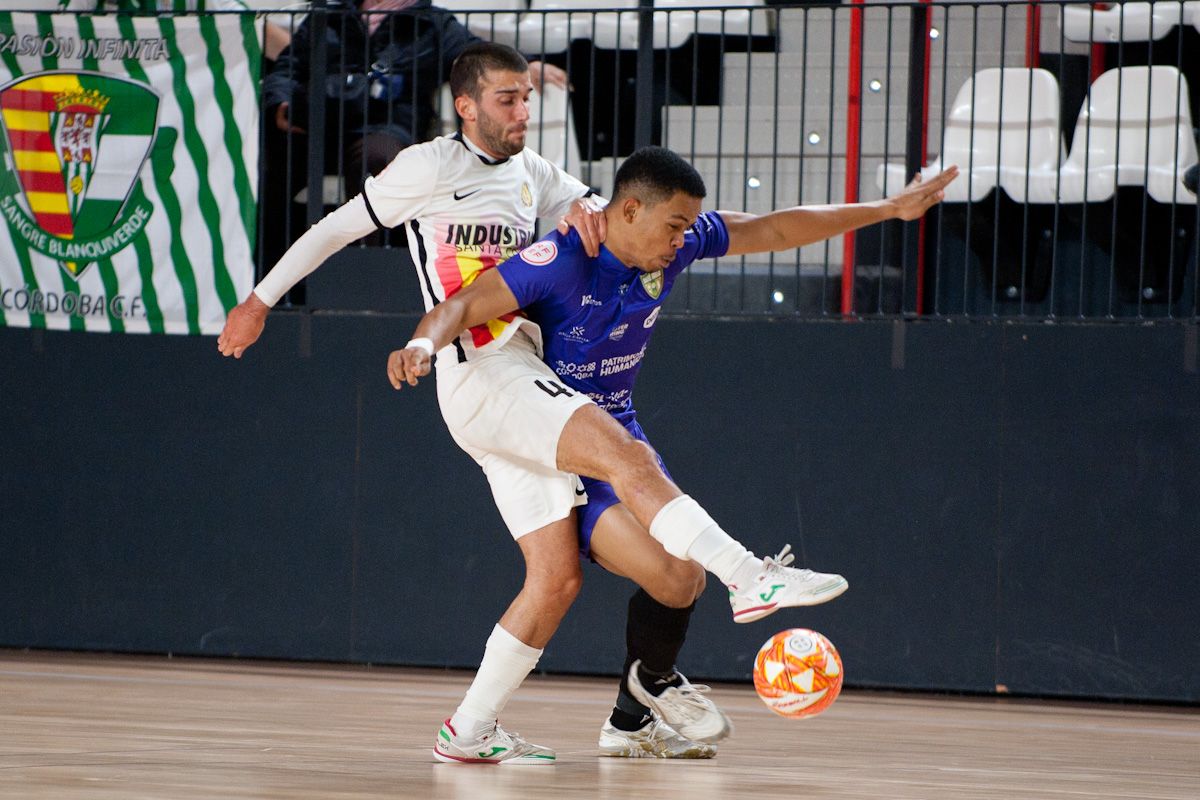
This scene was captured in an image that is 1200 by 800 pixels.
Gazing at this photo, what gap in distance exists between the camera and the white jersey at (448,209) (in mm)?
4473

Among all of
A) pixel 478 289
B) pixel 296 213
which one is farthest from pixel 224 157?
pixel 478 289

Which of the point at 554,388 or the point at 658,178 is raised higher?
the point at 658,178

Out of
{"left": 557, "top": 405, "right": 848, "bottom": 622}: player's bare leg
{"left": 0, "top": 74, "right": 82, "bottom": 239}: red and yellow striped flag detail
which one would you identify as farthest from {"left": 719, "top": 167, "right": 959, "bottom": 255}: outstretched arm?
{"left": 0, "top": 74, "right": 82, "bottom": 239}: red and yellow striped flag detail

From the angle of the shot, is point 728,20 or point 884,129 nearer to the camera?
point 884,129

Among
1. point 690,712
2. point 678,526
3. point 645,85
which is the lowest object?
point 690,712

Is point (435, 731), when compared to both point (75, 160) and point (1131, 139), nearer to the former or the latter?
point (75, 160)

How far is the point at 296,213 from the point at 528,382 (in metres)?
3.23

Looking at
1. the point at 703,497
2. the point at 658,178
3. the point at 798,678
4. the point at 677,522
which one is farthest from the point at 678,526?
the point at 703,497

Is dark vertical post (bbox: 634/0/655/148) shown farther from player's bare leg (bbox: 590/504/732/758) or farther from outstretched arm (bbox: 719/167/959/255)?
player's bare leg (bbox: 590/504/732/758)

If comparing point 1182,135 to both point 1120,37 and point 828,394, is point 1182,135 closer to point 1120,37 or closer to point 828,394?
point 1120,37

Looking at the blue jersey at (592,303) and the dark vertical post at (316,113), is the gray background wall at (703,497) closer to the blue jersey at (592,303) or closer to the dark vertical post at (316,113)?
the dark vertical post at (316,113)

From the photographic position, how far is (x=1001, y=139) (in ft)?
21.0

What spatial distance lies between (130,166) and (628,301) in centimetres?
332

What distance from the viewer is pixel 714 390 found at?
6.49 metres
